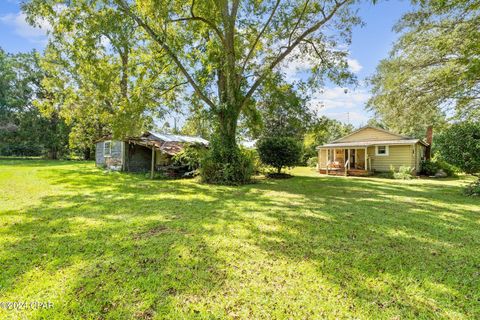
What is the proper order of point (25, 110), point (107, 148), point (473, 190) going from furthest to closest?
1. point (25, 110)
2. point (107, 148)
3. point (473, 190)

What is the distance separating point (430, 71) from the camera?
1215 cm

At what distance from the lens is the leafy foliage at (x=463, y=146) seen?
324 inches

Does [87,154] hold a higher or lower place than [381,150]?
lower

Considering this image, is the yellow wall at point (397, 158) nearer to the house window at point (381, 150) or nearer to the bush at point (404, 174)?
the house window at point (381, 150)

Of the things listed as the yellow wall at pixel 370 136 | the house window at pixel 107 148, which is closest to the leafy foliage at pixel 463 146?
the yellow wall at pixel 370 136

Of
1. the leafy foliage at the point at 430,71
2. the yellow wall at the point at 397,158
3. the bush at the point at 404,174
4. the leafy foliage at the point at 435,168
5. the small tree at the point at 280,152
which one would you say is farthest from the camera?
the yellow wall at the point at 397,158

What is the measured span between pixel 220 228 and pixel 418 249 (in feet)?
10.5

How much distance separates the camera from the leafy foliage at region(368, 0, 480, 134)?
1020 cm

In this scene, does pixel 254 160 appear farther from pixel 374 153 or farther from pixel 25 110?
pixel 25 110

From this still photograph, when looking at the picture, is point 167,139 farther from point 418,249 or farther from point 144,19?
point 418,249

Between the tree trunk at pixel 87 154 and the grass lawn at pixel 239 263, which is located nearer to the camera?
the grass lawn at pixel 239 263

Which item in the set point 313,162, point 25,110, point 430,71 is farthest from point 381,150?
point 25,110

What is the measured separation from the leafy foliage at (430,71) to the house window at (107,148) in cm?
1850

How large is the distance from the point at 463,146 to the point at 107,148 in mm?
21099
